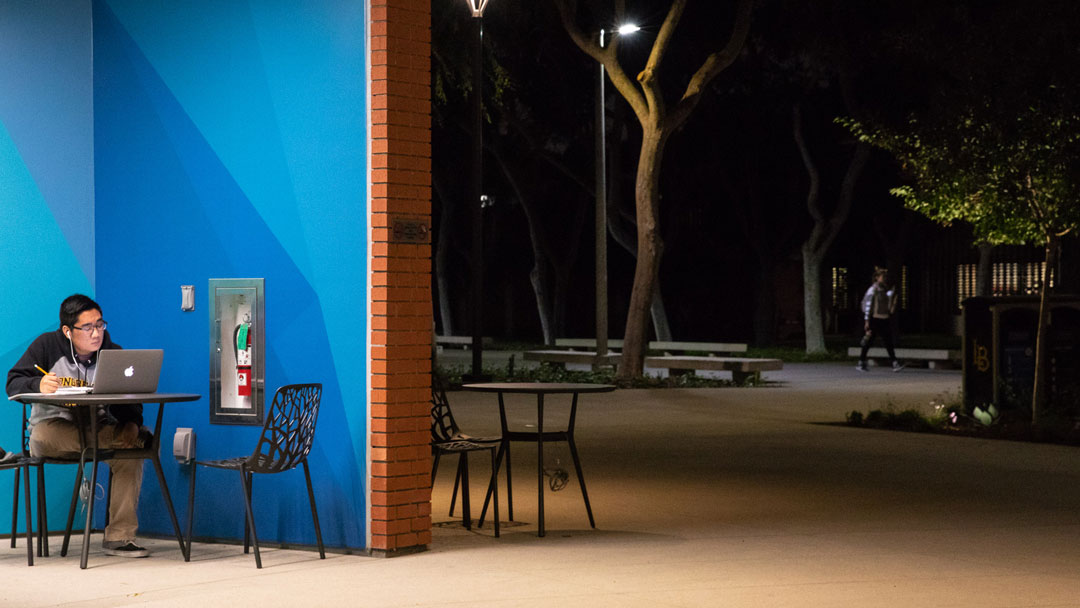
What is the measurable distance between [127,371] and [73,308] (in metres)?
0.68

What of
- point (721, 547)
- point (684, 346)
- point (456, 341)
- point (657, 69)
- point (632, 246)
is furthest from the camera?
point (456, 341)

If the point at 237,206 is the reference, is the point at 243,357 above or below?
below

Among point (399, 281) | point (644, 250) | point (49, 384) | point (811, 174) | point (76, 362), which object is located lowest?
point (49, 384)

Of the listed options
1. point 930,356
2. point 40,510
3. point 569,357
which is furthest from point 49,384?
point 930,356

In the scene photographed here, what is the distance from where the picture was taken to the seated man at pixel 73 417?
9.52 m

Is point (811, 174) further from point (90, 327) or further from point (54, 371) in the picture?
point (54, 371)

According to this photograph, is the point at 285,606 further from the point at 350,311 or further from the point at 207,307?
the point at 207,307

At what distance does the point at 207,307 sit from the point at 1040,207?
10.5 meters

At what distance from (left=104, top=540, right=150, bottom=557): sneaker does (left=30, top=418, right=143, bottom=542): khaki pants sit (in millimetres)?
35

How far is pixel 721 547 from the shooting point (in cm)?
949

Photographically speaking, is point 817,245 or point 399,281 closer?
point 399,281

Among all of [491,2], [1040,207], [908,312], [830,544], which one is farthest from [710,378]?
[908,312]

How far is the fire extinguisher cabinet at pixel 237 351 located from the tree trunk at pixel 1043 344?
32.5ft

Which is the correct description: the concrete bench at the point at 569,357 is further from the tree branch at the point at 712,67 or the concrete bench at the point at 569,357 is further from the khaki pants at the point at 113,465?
the khaki pants at the point at 113,465
